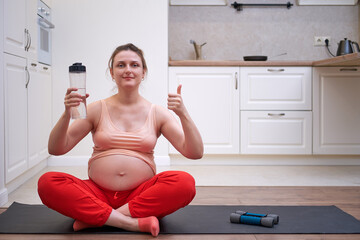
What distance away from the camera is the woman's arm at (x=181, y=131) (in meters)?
1.78

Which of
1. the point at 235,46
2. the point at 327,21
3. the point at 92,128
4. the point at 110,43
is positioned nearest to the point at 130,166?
the point at 92,128

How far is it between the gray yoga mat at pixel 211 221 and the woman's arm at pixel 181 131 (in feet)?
1.07

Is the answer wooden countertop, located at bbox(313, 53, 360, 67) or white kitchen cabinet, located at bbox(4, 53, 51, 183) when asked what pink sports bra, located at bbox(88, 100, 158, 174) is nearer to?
white kitchen cabinet, located at bbox(4, 53, 51, 183)

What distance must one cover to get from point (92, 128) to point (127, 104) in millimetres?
196

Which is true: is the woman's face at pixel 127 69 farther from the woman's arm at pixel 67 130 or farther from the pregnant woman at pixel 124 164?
the woman's arm at pixel 67 130

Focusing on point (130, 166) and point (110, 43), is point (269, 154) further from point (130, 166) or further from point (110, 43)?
point (130, 166)

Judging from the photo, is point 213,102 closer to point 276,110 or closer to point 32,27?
point 276,110

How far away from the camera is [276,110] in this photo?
4035 millimetres

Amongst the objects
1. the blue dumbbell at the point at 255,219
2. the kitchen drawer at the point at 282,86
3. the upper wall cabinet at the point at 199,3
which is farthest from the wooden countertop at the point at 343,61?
the blue dumbbell at the point at 255,219

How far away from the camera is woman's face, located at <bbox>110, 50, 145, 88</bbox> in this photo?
1.96 meters

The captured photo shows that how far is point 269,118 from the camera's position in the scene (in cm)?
405

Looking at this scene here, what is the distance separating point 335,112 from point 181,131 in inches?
95.6

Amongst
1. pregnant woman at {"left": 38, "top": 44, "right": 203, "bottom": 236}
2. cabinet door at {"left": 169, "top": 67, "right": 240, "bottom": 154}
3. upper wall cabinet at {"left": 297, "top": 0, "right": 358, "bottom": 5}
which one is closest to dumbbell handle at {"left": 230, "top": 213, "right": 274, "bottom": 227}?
pregnant woman at {"left": 38, "top": 44, "right": 203, "bottom": 236}

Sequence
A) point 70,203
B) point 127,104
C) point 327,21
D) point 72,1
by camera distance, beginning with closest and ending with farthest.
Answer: point 70,203, point 127,104, point 72,1, point 327,21
